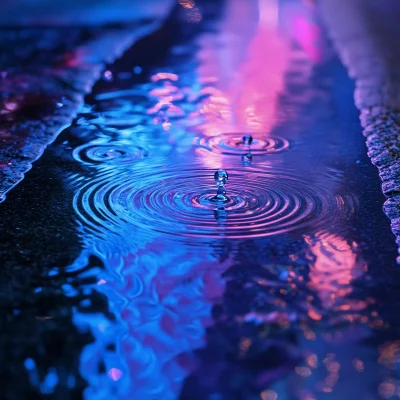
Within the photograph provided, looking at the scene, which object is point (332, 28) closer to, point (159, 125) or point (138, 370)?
point (159, 125)

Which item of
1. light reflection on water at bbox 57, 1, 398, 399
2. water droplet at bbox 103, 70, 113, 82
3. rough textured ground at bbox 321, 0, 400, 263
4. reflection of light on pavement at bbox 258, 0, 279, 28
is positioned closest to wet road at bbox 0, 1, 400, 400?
light reflection on water at bbox 57, 1, 398, 399

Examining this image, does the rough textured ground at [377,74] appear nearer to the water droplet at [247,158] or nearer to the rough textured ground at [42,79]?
the water droplet at [247,158]

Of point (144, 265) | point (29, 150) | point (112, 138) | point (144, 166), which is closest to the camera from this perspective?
point (144, 265)

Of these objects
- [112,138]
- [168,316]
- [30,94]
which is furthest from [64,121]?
[168,316]

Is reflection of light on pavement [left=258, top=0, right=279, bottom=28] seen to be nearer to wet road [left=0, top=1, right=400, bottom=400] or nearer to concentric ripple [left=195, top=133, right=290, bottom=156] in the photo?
concentric ripple [left=195, top=133, right=290, bottom=156]

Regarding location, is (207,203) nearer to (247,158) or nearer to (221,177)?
(221,177)

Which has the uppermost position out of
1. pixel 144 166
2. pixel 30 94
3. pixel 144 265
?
pixel 144 265

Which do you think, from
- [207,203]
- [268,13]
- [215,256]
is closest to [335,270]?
[215,256]

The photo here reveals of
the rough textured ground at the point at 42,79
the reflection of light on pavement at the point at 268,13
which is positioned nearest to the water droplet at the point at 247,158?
the rough textured ground at the point at 42,79

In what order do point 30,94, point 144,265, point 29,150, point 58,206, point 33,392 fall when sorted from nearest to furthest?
1. point 33,392
2. point 144,265
3. point 58,206
4. point 29,150
5. point 30,94
